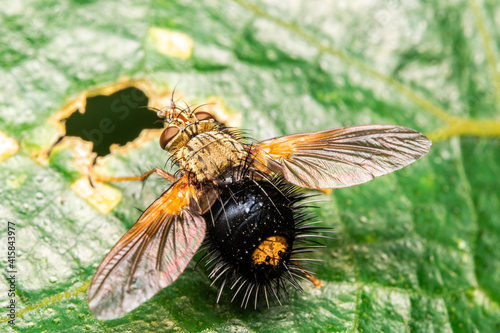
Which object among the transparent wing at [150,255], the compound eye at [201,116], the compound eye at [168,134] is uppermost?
the compound eye at [201,116]

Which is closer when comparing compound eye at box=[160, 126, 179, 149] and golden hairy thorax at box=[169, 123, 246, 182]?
golden hairy thorax at box=[169, 123, 246, 182]

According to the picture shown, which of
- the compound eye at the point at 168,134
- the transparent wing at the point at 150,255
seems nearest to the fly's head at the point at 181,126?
the compound eye at the point at 168,134

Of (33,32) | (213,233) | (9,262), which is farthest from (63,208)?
(33,32)

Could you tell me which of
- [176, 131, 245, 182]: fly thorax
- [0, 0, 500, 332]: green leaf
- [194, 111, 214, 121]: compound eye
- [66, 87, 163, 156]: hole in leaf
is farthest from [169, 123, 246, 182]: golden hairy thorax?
[66, 87, 163, 156]: hole in leaf

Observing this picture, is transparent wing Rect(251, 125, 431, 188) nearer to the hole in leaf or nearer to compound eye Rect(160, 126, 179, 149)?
compound eye Rect(160, 126, 179, 149)

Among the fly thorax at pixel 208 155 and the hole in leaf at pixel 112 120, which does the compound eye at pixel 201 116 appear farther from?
the hole in leaf at pixel 112 120

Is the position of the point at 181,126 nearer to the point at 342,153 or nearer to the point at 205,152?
the point at 205,152

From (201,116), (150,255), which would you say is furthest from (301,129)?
(150,255)
